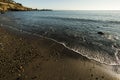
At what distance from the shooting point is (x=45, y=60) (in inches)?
514

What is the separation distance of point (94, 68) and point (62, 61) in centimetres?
341

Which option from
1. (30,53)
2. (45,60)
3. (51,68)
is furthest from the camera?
(30,53)

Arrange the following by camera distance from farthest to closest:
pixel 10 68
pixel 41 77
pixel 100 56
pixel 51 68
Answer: pixel 100 56
pixel 51 68
pixel 10 68
pixel 41 77

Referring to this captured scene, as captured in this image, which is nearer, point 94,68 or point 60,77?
point 60,77

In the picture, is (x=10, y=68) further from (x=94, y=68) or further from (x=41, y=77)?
(x=94, y=68)

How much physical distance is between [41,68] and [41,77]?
4.84 feet

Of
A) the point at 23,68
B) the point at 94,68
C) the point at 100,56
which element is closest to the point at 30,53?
the point at 23,68

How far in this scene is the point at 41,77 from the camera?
9.98 meters

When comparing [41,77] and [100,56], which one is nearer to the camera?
[41,77]

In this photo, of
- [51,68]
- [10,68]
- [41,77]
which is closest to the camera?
[41,77]

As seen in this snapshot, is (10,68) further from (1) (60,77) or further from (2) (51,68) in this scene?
(1) (60,77)

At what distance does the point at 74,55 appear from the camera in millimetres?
15133

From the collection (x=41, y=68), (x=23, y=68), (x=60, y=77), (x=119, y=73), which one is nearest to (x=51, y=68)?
(x=41, y=68)

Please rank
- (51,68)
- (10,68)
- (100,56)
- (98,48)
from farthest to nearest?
(98,48)
(100,56)
(51,68)
(10,68)
